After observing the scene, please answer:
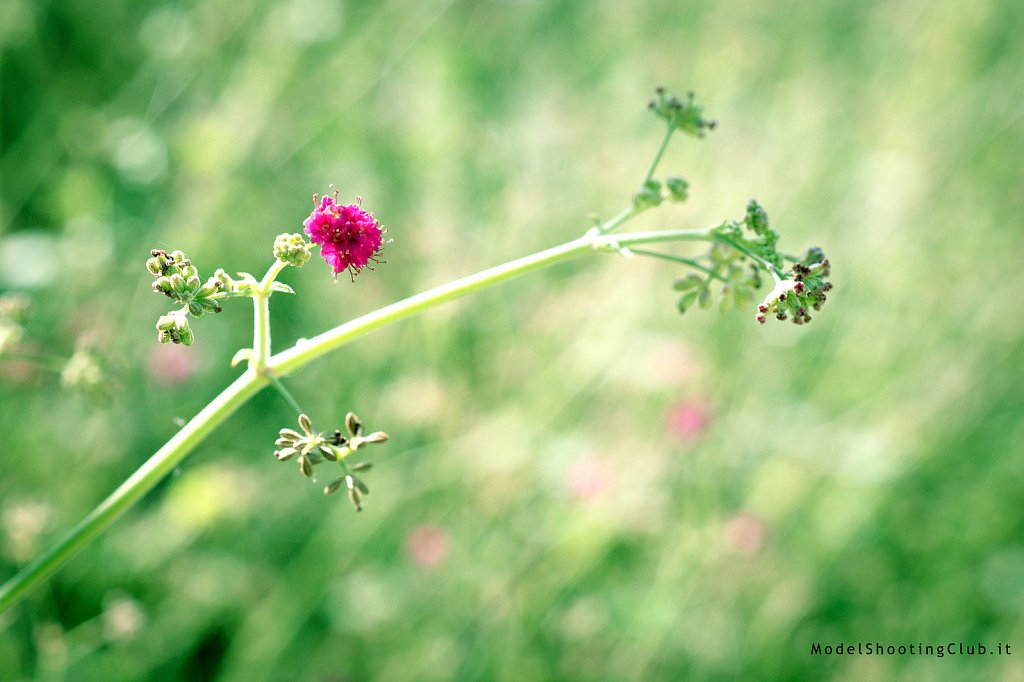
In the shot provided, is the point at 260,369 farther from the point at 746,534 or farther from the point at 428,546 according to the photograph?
the point at 746,534

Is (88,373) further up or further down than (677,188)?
further down

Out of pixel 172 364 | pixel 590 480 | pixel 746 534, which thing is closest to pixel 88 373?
pixel 172 364

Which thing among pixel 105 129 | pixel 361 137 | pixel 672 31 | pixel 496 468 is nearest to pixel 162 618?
pixel 496 468

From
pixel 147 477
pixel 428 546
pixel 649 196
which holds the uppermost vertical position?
pixel 428 546

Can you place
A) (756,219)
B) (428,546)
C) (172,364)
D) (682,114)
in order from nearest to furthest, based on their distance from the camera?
(756,219) → (682,114) → (428,546) → (172,364)

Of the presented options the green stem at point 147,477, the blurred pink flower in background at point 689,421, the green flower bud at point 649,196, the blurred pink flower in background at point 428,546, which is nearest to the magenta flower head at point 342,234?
the green stem at point 147,477

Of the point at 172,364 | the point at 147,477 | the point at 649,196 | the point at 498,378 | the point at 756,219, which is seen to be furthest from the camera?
the point at 498,378

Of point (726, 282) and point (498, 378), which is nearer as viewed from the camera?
point (726, 282)
